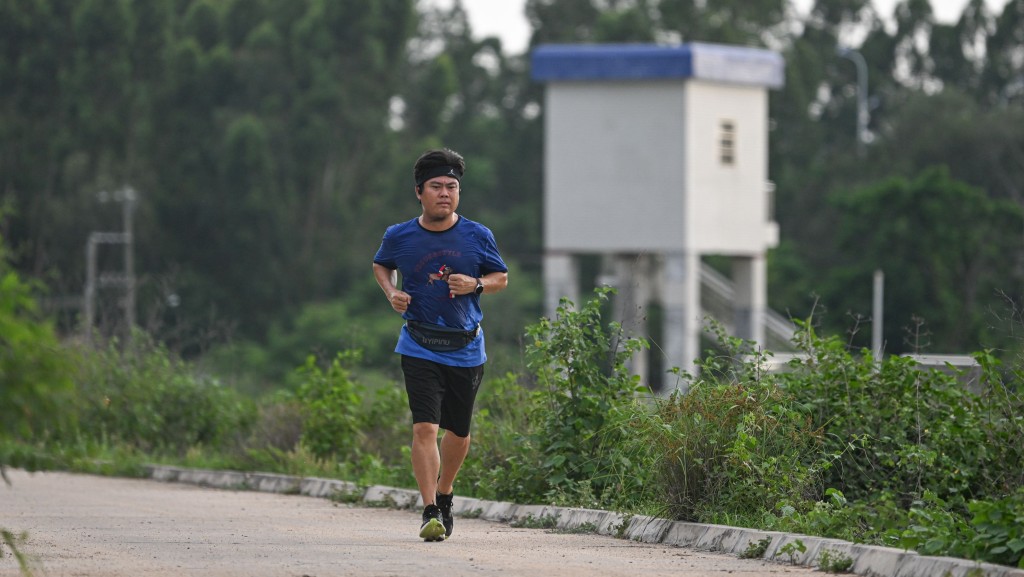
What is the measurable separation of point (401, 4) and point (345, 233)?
9132 millimetres

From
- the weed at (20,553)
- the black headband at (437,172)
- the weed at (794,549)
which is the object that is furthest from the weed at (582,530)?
the weed at (20,553)

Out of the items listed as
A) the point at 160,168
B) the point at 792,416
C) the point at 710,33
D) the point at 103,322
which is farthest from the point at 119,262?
the point at 792,416

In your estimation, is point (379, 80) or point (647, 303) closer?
point (647, 303)

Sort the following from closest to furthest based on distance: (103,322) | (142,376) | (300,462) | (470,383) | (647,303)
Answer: (470,383)
(300,462)
(142,376)
(103,322)
(647,303)

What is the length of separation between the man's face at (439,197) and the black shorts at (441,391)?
0.84 m

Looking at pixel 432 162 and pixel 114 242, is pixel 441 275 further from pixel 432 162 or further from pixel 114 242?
pixel 114 242

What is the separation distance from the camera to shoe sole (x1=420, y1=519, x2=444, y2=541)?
11.0 m

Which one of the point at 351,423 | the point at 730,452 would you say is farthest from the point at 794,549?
the point at 351,423

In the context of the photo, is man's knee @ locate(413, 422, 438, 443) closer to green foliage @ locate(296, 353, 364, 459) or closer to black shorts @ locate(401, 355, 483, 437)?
black shorts @ locate(401, 355, 483, 437)

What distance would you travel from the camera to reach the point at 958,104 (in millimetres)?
76438

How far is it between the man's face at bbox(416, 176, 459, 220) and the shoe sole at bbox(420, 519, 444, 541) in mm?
1740

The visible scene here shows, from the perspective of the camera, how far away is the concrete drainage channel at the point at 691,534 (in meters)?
8.99

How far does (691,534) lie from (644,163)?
110 ft

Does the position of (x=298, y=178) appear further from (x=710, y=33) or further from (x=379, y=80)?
(x=710, y=33)
